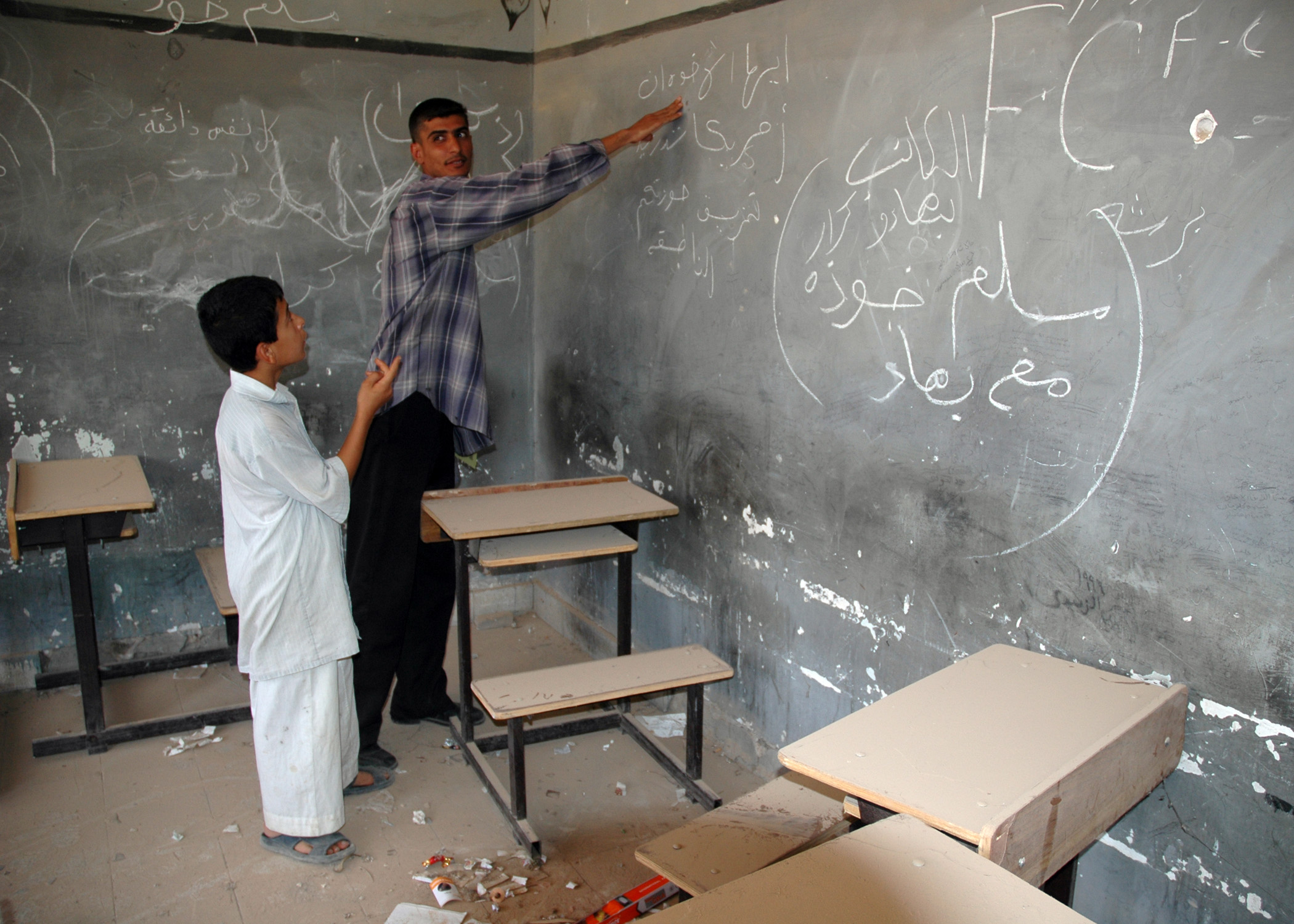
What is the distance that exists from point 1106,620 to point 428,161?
2.57 m

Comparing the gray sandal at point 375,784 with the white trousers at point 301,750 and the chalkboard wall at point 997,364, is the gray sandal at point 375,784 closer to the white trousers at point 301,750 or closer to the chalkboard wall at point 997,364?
the white trousers at point 301,750

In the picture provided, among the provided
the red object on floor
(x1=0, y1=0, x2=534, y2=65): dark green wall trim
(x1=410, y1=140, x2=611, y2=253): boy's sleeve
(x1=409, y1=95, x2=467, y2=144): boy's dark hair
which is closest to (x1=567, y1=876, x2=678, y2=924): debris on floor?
the red object on floor

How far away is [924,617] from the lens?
2.30 m

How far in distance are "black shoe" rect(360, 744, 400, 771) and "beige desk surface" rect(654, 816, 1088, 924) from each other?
2172 millimetres

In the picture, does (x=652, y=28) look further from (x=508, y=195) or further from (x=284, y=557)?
(x=284, y=557)

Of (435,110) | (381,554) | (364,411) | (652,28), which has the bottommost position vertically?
(381,554)

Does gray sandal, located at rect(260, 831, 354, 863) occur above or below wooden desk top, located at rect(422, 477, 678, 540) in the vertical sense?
below

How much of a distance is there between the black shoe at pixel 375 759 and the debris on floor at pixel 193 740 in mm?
573

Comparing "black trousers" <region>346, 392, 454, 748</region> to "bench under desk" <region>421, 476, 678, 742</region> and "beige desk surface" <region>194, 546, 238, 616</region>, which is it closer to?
"bench under desk" <region>421, 476, 678, 742</region>

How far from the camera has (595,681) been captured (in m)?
2.62

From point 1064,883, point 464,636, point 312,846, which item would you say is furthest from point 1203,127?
point 312,846

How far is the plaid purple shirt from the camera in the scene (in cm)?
295

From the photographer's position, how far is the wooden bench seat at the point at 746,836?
1.83 meters

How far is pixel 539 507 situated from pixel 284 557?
2.71 feet
